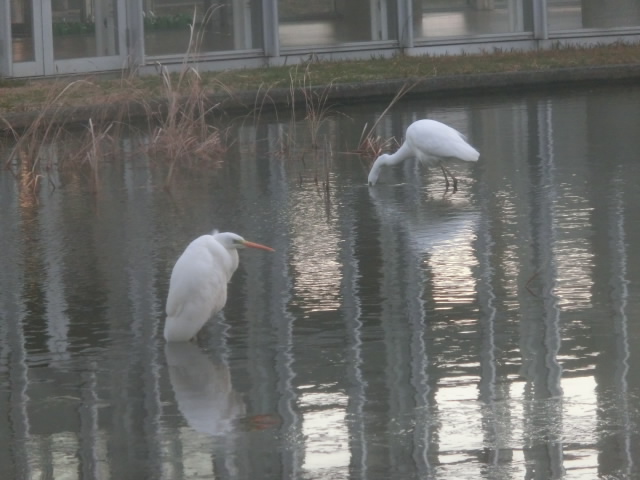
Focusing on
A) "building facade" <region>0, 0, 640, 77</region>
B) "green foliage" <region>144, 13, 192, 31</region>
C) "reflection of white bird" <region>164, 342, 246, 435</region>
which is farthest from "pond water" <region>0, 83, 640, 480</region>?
"green foliage" <region>144, 13, 192, 31</region>

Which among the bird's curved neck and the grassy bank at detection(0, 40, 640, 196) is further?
the grassy bank at detection(0, 40, 640, 196)

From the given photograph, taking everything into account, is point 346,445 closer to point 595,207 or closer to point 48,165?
point 595,207

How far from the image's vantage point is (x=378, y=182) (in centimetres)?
1272

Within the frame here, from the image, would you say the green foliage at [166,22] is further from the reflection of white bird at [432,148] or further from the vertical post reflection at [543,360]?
the vertical post reflection at [543,360]

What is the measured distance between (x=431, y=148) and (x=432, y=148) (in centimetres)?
1

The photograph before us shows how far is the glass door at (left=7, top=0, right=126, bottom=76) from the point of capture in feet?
70.4

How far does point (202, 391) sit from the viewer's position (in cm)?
657

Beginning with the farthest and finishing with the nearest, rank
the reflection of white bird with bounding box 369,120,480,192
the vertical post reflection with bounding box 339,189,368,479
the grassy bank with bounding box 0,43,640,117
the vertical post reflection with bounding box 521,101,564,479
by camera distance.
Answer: the grassy bank with bounding box 0,43,640,117 → the reflection of white bird with bounding box 369,120,480,192 → the vertical post reflection with bounding box 339,189,368,479 → the vertical post reflection with bounding box 521,101,564,479

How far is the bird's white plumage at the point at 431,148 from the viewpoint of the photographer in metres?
12.0

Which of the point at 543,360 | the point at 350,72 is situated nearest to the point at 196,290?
the point at 543,360

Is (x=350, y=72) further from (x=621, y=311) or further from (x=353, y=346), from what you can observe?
(x=353, y=346)

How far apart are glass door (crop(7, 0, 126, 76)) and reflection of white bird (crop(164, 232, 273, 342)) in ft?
45.5

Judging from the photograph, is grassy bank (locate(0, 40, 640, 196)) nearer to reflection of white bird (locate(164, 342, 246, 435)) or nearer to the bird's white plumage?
the bird's white plumage

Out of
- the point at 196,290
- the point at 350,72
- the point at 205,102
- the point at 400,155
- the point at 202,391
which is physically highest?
the point at 350,72
